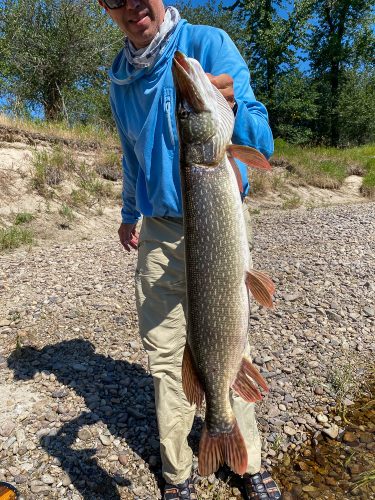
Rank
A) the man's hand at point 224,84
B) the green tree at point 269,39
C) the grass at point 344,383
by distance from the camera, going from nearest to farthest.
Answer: the man's hand at point 224,84 → the grass at point 344,383 → the green tree at point 269,39

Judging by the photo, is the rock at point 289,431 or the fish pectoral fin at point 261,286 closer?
the fish pectoral fin at point 261,286

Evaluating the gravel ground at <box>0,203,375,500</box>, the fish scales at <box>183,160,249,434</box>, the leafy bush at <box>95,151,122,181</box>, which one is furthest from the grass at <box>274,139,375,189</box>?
the fish scales at <box>183,160,249,434</box>

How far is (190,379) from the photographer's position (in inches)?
81.5

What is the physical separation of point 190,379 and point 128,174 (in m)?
1.56

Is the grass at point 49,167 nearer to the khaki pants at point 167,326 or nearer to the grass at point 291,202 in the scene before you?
the grass at point 291,202

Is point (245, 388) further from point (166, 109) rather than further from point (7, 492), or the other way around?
point (7, 492)

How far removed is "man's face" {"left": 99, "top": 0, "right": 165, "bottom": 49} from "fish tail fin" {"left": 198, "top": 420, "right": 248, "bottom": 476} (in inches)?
85.1

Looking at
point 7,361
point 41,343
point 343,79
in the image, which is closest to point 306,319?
point 41,343

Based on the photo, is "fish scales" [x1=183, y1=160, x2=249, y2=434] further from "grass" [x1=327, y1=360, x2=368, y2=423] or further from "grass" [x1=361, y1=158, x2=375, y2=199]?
"grass" [x1=361, y1=158, x2=375, y2=199]

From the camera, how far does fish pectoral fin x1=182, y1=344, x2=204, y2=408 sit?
206 cm

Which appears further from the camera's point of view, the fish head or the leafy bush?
the leafy bush

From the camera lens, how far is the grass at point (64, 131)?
34.7ft

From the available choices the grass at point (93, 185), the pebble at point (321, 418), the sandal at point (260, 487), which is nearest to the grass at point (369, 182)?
the grass at point (93, 185)

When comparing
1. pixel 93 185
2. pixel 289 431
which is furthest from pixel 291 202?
pixel 289 431
